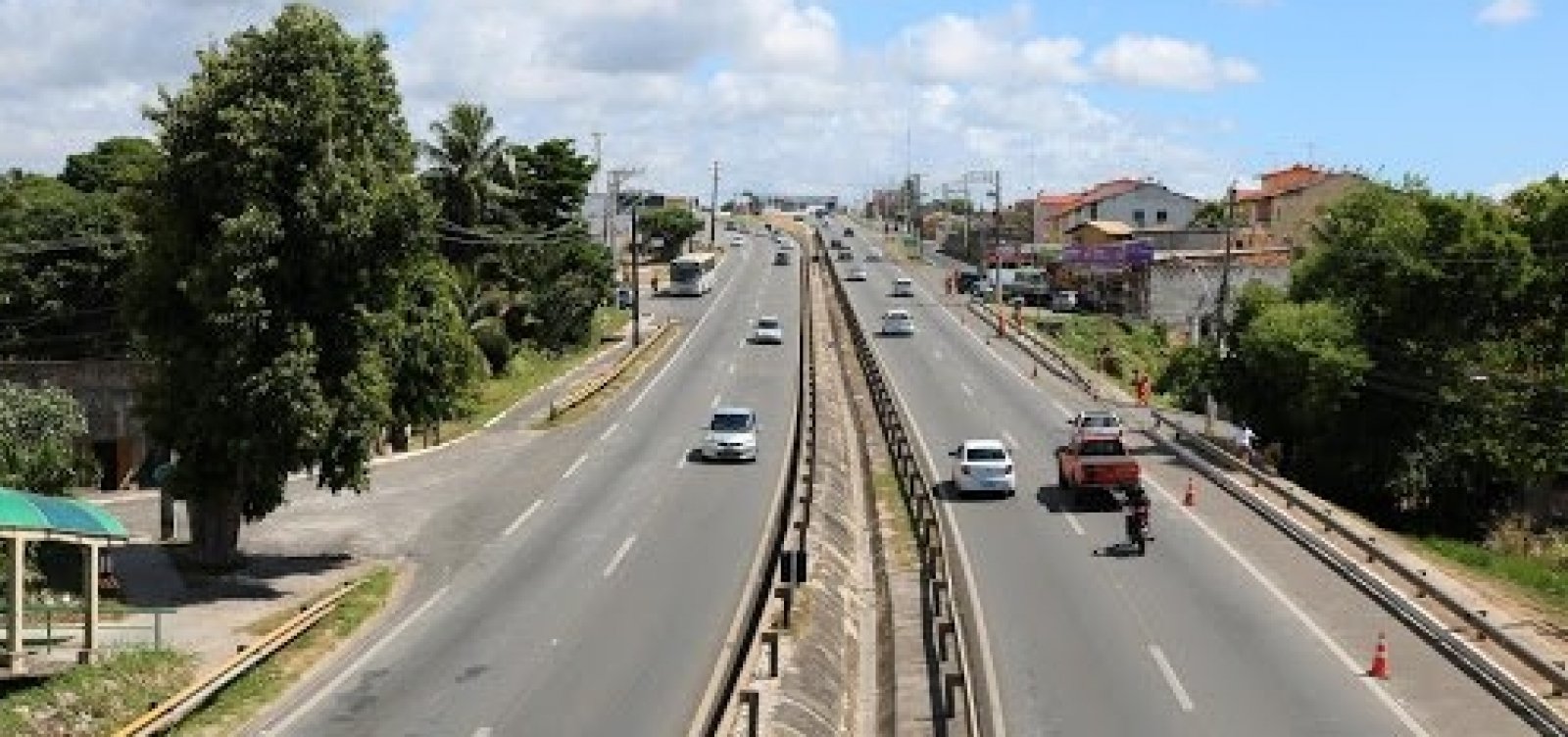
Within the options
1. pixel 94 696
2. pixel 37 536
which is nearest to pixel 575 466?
pixel 37 536

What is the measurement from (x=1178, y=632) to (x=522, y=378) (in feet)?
158

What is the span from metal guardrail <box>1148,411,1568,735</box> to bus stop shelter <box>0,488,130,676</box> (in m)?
21.1

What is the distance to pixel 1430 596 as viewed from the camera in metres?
29.5

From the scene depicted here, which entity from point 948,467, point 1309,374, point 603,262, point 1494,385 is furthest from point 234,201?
point 603,262

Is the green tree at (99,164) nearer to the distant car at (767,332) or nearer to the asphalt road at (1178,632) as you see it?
the distant car at (767,332)

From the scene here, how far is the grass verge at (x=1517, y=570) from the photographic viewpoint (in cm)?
3575

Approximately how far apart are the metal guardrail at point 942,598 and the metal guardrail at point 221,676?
415 inches

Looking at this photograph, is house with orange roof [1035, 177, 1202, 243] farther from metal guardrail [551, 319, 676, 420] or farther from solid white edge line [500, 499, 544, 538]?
solid white edge line [500, 499, 544, 538]

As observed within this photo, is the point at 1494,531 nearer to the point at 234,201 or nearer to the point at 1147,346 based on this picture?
the point at 234,201

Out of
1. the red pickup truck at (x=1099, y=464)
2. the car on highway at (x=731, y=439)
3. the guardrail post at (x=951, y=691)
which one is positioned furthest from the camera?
the car on highway at (x=731, y=439)

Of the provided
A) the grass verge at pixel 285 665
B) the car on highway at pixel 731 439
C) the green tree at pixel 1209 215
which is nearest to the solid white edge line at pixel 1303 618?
the car on highway at pixel 731 439

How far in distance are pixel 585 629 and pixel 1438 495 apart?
1315 inches

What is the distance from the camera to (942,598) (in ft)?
87.2

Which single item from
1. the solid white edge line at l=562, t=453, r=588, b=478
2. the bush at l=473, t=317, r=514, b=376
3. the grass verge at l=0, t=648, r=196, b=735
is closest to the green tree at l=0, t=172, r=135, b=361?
the bush at l=473, t=317, r=514, b=376
